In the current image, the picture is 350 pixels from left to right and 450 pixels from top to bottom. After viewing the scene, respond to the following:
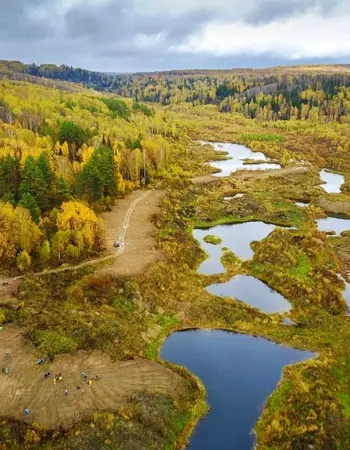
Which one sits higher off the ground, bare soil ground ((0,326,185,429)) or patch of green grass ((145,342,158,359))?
bare soil ground ((0,326,185,429))

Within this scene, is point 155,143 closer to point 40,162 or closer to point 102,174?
point 102,174

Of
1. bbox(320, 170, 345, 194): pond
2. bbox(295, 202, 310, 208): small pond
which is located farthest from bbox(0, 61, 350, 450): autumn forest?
bbox(320, 170, 345, 194): pond

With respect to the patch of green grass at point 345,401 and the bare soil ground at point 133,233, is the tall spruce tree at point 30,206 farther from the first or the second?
the patch of green grass at point 345,401

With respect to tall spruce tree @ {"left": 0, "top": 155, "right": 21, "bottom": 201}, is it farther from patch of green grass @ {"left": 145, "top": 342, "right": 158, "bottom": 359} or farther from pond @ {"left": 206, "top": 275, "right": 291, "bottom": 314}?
patch of green grass @ {"left": 145, "top": 342, "right": 158, "bottom": 359}

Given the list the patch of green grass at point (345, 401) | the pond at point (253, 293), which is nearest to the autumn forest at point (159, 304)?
the patch of green grass at point (345, 401)

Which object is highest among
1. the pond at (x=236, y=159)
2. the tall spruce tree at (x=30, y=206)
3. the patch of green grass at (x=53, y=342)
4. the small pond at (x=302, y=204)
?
the tall spruce tree at (x=30, y=206)

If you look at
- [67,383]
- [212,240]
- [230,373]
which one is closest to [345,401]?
[230,373]

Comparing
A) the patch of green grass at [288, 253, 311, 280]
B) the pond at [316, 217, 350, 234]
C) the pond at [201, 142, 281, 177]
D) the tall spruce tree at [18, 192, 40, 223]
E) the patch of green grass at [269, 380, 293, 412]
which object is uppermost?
the tall spruce tree at [18, 192, 40, 223]
